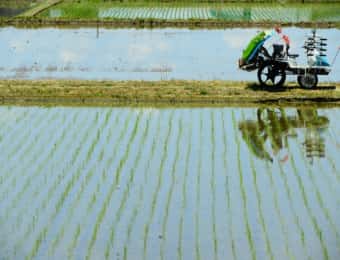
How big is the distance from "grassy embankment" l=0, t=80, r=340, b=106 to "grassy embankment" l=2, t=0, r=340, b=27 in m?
8.17

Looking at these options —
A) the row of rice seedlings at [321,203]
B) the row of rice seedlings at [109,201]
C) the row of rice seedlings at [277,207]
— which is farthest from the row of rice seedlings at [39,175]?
the row of rice seedlings at [321,203]

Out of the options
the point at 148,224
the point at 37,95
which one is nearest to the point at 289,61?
the point at 37,95

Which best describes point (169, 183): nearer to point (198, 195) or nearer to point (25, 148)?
point (198, 195)

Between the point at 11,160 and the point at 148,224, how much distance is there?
242 centimetres

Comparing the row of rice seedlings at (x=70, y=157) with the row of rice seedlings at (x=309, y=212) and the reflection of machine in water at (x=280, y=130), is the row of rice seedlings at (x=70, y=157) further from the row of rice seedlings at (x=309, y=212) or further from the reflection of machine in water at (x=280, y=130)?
the row of rice seedlings at (x=309, y=212)

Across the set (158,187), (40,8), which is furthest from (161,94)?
(40,8)

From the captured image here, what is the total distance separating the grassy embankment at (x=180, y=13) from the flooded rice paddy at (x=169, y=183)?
9388mm

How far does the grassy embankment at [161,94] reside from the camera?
10391 millimetres

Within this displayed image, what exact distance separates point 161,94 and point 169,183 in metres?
3.41

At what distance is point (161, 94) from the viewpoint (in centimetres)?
1054

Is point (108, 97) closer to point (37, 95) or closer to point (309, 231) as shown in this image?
point (37, 95)

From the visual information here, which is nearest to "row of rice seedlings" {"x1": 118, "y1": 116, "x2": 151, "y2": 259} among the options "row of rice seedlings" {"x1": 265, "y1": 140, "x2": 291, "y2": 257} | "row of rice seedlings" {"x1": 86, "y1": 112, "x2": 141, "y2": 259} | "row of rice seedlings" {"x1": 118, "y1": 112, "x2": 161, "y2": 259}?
"row of rice seedlings" {"x1": 118, "y1": 112, "x2": 161, "y2": 259}

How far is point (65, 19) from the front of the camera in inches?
769

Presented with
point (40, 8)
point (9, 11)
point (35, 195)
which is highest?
point (9, 11)
